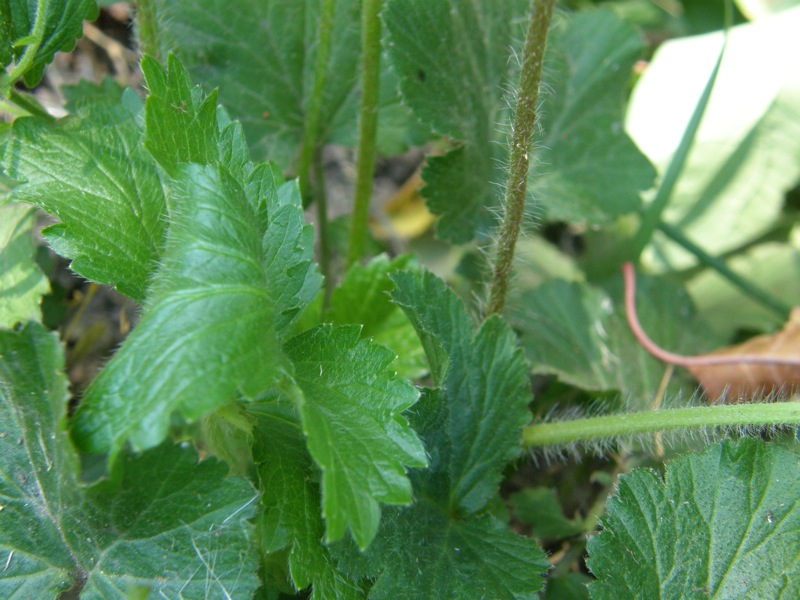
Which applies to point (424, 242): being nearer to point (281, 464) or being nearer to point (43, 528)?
point (281, 464)

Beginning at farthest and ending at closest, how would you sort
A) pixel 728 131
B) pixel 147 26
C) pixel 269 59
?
pixel 728 131 < pixel 269 59 < pixel 147 26

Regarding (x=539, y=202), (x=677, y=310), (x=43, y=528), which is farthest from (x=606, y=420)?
(x=43, y=528)

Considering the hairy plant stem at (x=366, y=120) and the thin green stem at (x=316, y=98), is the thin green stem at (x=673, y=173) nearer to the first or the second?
the hairy plant stem at (x=366, y=120)

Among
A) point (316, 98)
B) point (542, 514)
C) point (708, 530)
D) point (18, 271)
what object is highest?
point (316, 98)

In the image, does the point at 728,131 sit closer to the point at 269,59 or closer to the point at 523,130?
the point at 523,130

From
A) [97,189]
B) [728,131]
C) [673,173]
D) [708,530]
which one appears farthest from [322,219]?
[728,131]

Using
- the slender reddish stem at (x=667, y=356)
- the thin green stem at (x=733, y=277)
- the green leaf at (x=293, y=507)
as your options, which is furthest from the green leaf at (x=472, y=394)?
the thin green stem at (x=733, y=277)

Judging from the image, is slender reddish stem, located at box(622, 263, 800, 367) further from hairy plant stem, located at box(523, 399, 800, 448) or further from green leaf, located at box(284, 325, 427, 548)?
Result: green leaf, located at box(284, 325, 427, 548)
